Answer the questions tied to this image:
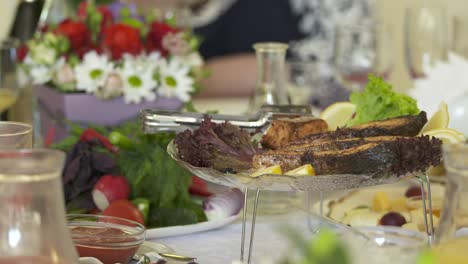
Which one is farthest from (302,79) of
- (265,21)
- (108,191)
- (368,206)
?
(265,21)

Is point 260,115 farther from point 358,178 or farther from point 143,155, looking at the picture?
point 358,178

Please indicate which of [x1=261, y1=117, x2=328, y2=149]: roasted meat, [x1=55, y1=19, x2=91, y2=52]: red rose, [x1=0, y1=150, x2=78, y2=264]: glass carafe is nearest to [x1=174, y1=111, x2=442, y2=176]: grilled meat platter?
[x1=261, y1=117, x2=328, y2=149]: roasted meat

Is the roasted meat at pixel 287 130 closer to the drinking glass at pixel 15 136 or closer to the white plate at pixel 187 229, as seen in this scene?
the white plate at pixel 187 229

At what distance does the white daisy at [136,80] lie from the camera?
1715 millimetres

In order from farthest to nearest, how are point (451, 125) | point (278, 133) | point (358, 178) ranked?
point (451, 125) < point (278, 133) < point (358, 178)

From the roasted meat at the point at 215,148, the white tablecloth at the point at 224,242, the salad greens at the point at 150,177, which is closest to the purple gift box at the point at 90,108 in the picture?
the salad greens at the point at 150,177

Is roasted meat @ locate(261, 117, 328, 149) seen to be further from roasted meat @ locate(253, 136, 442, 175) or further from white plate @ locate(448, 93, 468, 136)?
white plate @ locate(448, 93, 468, 136)

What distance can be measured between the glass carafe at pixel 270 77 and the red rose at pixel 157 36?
291mm

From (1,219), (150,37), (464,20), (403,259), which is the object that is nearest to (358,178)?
(403,259)

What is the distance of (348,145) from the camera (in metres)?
0.98

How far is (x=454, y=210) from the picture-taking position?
0.67 m

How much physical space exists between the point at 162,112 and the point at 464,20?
8.67ft

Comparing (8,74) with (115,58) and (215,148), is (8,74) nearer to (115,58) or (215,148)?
(115,58)

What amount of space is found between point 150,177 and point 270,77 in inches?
16.0
